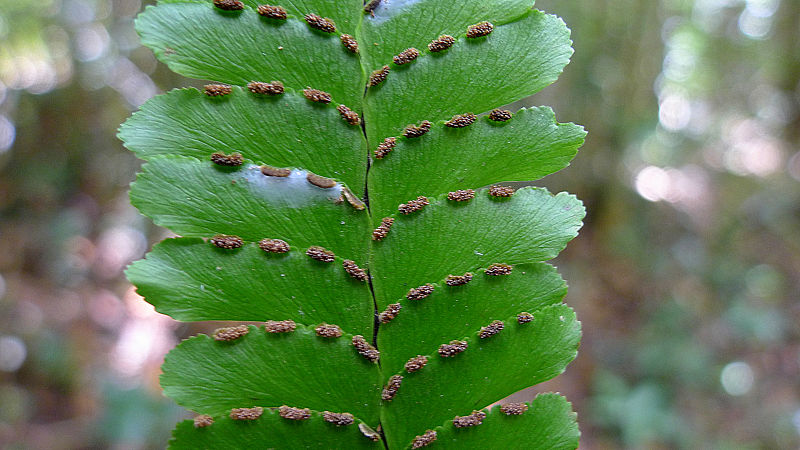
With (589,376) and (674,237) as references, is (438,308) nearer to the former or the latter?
(589,376)

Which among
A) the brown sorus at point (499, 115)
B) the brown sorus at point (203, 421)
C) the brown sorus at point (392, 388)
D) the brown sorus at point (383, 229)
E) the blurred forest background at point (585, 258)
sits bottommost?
the brown sorus at point (203, 421)

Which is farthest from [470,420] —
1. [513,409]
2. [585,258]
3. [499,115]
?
[585,258]

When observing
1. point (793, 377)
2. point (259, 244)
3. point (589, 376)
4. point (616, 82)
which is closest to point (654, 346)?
point (589, 376)

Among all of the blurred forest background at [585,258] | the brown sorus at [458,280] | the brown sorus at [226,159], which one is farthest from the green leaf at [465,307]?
the blurred forest background at [585,258]

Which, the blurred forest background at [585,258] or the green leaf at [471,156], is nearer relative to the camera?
the green leaf at [471,156]

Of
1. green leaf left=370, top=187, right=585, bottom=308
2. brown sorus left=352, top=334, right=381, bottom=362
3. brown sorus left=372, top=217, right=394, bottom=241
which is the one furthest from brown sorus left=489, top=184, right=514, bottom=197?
brown sorus left=352, top=334, right=381, bottom=362

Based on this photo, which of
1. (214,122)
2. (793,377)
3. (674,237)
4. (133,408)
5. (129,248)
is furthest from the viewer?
A: (674,237)

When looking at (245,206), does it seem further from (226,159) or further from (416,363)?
(416,363)

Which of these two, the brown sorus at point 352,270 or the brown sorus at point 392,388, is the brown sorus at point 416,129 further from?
the brown sorus at point 392,388
